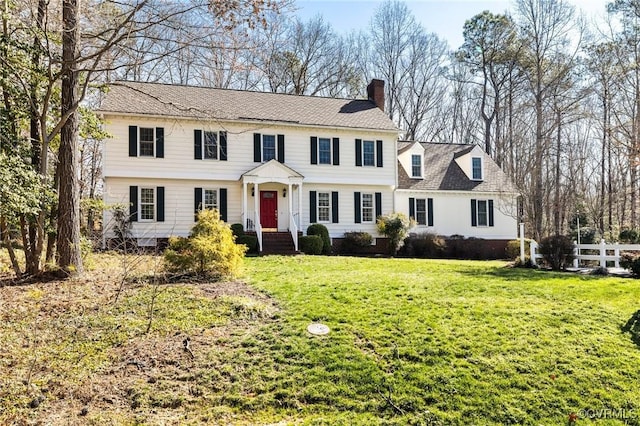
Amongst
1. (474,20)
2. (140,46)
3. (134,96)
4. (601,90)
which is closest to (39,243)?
(140,46)

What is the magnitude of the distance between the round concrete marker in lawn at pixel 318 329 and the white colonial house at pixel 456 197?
15572 millimetres

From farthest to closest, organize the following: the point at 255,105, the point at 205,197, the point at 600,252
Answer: the point at 255,105 < the point at 205,197 < the point at 600,252

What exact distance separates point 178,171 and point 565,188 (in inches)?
889

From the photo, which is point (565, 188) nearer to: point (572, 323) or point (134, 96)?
point (572, 323)

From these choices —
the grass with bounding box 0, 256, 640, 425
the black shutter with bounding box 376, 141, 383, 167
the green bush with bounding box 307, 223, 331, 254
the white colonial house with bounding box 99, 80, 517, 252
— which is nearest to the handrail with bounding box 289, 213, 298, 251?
the white colonial house with bounding box 99, 80, 517, 252

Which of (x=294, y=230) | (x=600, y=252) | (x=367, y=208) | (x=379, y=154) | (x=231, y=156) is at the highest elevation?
(x=379, y=154)

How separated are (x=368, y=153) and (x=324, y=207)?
3.38 metres

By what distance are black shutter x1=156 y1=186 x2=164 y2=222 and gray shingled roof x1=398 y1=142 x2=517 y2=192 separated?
1110cm

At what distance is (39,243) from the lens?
9.62m

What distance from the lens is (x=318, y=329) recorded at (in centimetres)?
706

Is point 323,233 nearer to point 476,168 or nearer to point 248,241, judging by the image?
point 248,241

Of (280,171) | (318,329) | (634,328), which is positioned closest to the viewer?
(318,329)

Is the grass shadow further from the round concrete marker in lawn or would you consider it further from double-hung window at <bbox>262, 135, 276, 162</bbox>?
double-hung window at <bbox>262, 135, 276, 162</bbox>

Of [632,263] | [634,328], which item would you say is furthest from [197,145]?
[634,328]
